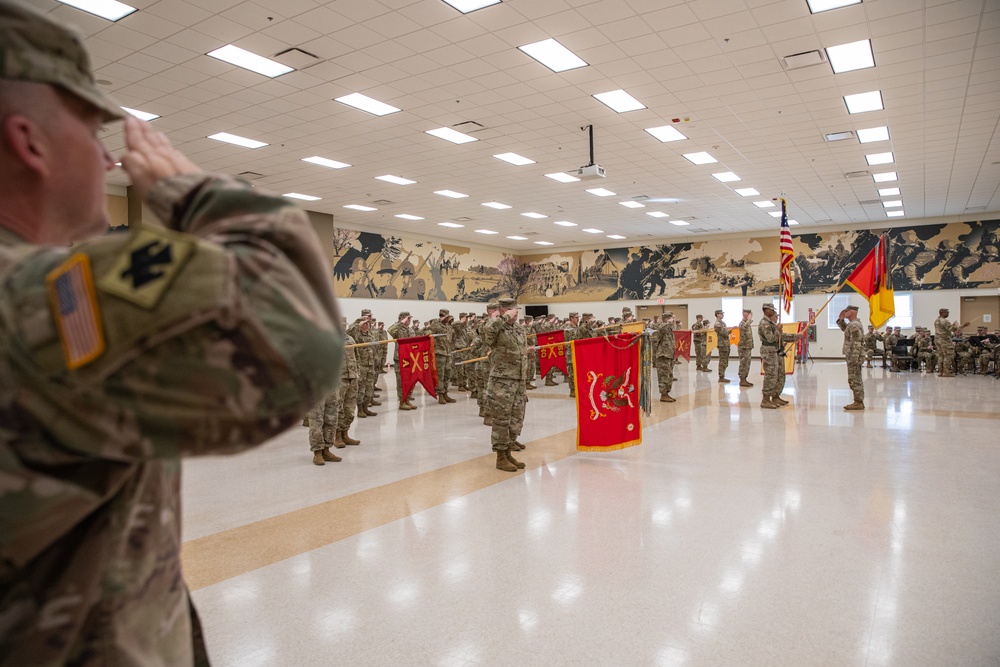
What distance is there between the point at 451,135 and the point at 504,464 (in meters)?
6.66

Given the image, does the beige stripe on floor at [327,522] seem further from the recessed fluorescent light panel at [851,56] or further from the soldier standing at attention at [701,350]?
the soldier standing at attention at [701,350]

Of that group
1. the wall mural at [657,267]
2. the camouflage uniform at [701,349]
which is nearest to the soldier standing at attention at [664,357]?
the camouflage uniform at [701,349]

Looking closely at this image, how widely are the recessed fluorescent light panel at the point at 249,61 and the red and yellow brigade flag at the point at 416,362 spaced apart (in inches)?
168

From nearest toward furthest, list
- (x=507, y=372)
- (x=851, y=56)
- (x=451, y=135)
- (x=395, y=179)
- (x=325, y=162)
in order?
1. (x=507, y=372)
2. (x=851, y=56)
3. (x=451, y=135)
4. (x=325, y=162)
5. (x=395, y=179)

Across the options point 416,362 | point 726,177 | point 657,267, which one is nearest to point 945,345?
point 726,177

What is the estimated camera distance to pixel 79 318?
463mm

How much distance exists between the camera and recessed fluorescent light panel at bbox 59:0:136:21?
589 centimetres

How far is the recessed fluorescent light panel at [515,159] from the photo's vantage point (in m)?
12.0

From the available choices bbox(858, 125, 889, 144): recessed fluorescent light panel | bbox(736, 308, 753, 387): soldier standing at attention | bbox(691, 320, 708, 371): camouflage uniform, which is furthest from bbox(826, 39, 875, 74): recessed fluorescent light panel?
bbox(691, 320, 708, 371): camouflage uniform

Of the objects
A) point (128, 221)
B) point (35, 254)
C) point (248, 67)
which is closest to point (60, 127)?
point (35, 254)

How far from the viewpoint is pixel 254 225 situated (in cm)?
55

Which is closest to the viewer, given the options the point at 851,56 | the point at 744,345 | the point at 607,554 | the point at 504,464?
the point at 607,554

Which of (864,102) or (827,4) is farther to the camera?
(864,102)

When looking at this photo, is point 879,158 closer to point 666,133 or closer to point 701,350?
point 666,133
